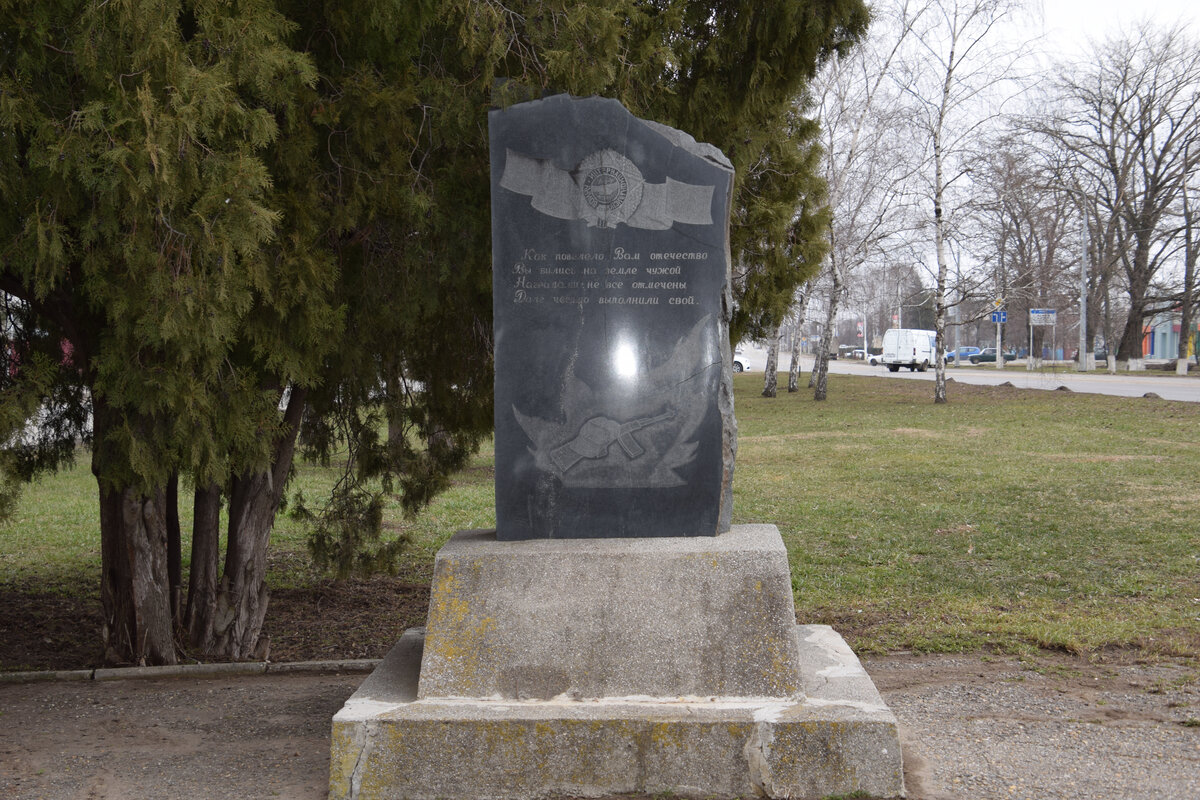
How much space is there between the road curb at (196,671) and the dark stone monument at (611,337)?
2472 millimetres

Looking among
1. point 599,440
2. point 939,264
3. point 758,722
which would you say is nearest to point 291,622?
point 599,440

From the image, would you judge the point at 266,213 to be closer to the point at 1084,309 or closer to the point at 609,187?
the point at 609,187

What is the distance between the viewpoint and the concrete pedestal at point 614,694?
3.81m

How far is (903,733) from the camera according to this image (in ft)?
15.0

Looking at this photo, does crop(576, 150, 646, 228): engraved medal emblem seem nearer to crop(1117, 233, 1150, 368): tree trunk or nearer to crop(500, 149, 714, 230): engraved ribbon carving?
crop(500, 149, 714, 230): engraved ribbon carving

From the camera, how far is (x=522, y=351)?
4.42 metres

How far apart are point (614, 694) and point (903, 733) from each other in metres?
1.38

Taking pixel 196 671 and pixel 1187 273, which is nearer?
pixel 196 671

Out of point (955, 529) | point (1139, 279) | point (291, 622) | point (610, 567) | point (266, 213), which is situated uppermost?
point (1139, 279)

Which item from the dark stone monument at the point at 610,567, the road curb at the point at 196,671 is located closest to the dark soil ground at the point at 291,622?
the road curb at the point at 196,671

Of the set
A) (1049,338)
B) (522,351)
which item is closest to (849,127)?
(522,351)

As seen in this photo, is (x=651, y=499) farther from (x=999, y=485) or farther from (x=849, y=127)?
(x=849, y=127)

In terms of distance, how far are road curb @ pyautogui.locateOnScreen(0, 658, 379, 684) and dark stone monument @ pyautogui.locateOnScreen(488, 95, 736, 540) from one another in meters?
2.47

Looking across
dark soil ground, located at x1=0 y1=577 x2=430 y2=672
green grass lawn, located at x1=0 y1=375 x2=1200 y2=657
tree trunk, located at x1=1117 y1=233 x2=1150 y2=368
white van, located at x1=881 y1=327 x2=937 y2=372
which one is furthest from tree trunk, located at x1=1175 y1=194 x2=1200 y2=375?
dark soil ground, located at x1=0 y1=577 x2=430 y2=672
